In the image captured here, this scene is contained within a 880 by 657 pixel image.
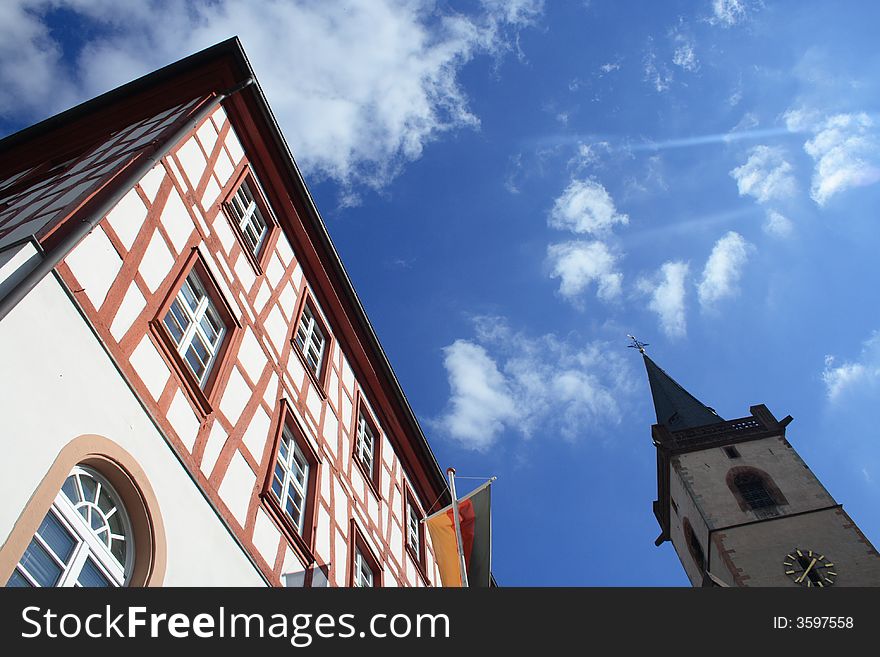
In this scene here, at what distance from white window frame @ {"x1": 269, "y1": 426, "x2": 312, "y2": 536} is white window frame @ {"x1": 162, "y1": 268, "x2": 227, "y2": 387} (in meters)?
1.59

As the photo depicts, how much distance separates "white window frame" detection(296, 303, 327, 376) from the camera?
1170 centimetres

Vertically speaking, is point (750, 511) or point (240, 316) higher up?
point (750, 511)

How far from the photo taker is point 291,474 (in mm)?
9742

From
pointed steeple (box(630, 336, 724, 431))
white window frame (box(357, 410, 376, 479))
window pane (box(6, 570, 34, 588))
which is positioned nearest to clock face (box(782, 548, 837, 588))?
pointed steeple (box(630, 336, 724, 431))

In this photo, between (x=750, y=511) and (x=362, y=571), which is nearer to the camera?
(x=362, y=571)

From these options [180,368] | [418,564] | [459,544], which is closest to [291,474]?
[459,544]

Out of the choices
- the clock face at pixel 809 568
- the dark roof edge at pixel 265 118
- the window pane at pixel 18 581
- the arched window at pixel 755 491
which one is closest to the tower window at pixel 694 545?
the arched window at pixel 755 491

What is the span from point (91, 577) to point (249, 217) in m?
6.70

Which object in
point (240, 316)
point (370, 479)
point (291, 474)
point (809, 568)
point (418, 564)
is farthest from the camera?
point (809, 568)

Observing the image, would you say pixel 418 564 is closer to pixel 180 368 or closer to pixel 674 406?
pixel 180 368

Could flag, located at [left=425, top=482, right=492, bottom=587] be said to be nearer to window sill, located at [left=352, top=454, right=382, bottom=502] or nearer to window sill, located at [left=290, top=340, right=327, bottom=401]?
window sill, located at [left=352, top=454, right=382, bottom=502]

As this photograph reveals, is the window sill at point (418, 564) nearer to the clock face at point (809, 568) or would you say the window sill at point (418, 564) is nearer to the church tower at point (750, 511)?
the church tower at point (750, 511)
